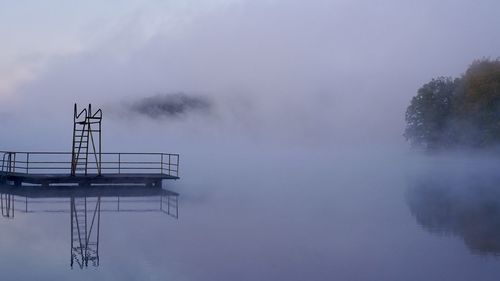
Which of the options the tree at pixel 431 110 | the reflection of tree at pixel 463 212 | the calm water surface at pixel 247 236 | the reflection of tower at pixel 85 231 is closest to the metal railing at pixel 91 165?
the calm water surface at pixel 247 236

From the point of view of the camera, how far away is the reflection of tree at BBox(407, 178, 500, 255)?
15116 millimetres

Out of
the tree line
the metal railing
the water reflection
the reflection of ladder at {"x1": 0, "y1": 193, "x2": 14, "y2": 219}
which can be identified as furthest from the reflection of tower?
the tree line

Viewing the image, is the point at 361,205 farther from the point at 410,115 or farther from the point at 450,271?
the point at 410,115

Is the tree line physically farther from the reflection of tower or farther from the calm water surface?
the reflection of tower

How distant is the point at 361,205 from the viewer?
2164cm

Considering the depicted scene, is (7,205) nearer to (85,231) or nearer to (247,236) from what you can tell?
(85,231)

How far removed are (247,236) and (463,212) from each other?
866 cm

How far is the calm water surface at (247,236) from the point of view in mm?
10758

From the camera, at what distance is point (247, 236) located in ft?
47.6

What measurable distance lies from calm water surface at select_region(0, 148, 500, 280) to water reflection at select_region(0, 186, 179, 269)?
0.03 m

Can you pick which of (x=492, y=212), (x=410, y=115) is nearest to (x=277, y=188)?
(x=492, y=212)

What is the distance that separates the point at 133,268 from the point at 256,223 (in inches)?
255

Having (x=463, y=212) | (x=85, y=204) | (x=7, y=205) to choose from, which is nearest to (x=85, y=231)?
(x=85, y=204)

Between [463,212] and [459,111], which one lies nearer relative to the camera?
[463,212]
